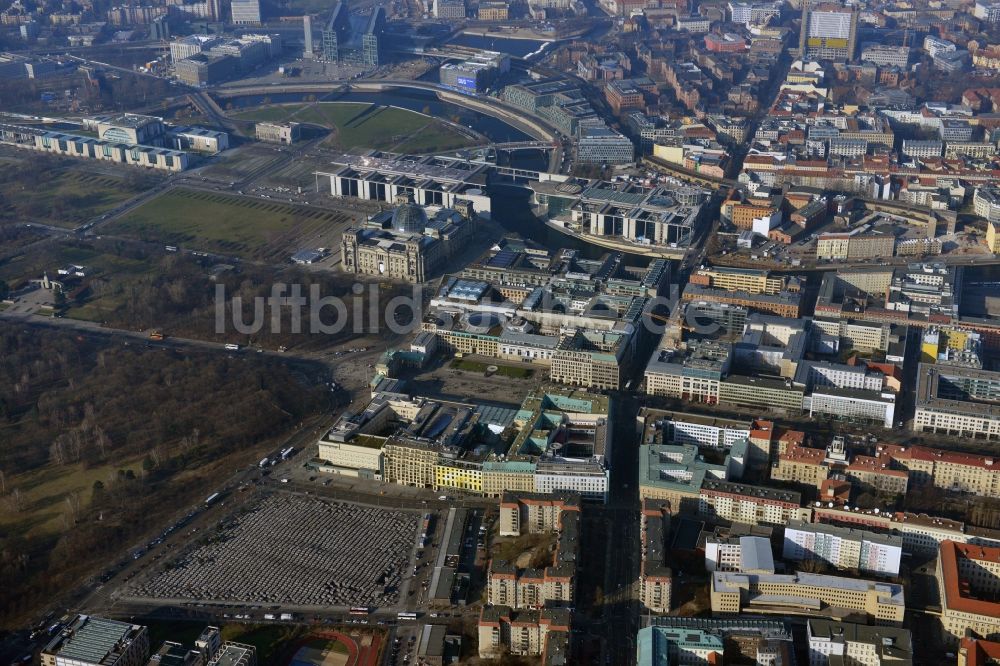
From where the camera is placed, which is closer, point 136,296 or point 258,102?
point 136,296

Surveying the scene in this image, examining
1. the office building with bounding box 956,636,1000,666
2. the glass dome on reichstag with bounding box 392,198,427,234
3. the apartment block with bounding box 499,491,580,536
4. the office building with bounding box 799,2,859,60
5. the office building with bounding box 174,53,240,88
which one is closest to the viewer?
the office building with bounding box 956,636,1000,666

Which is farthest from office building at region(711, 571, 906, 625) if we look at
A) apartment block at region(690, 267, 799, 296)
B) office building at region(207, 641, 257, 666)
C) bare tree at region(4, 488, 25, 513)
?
bare tree at region(4, 488, 25, 513)

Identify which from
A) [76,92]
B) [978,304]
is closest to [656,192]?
[978,304]

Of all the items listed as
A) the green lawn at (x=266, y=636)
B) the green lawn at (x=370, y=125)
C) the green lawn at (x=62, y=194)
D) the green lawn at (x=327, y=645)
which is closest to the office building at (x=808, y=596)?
the green lawn at (x=327, y=645)

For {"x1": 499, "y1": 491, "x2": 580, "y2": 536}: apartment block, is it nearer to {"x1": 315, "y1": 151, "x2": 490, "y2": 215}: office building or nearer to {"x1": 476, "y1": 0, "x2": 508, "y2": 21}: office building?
{"x1": 315, "y1": 151, "x2": 490, "y2": 215}: office building

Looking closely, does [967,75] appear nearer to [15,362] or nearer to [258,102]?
[258,102]
